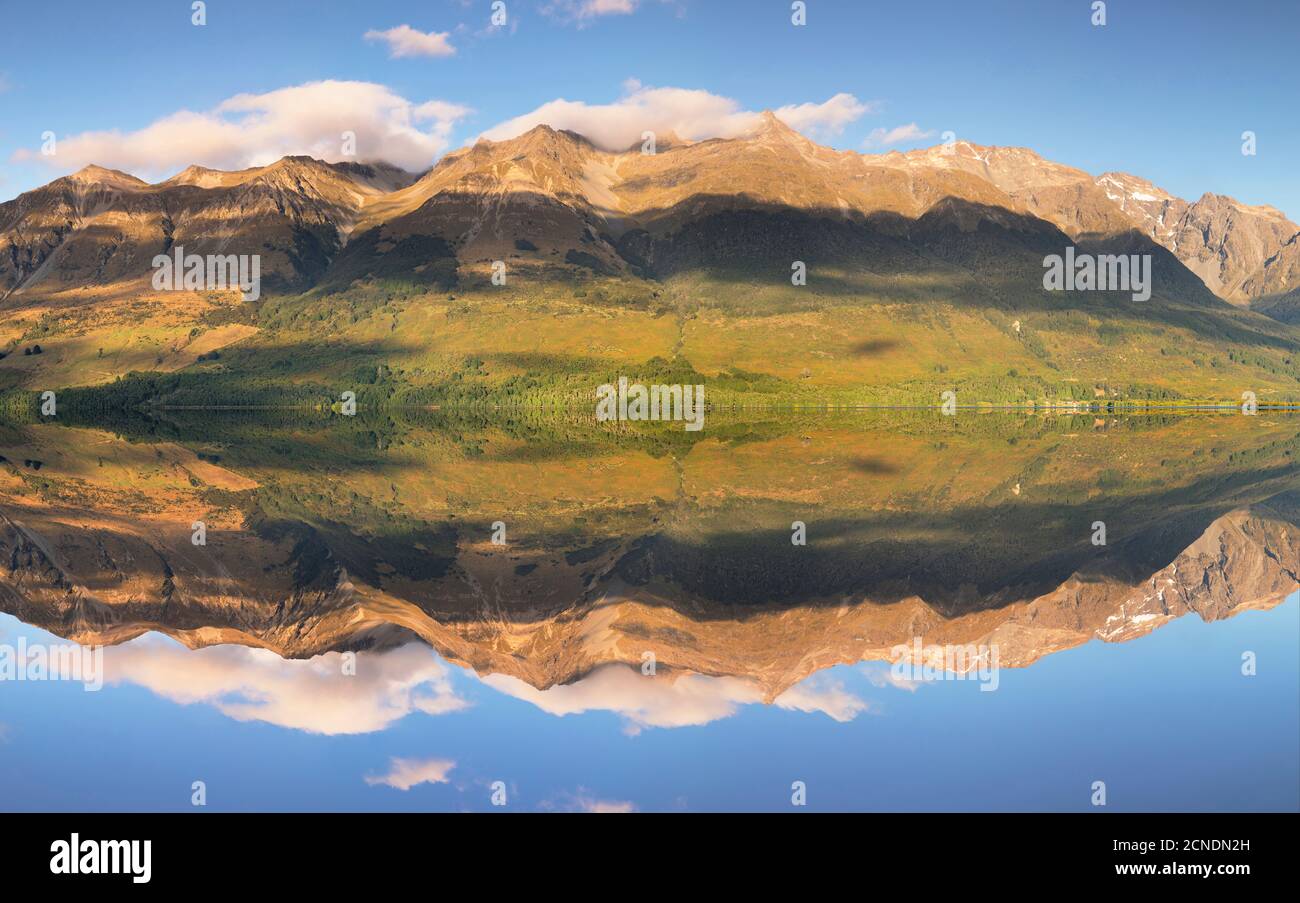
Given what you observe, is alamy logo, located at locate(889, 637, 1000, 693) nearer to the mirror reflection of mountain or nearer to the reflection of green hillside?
the mirror reflection of mountain

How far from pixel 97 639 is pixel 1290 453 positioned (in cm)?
9030

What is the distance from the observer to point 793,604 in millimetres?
30844

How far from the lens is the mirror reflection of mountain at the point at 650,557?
89.7 feet

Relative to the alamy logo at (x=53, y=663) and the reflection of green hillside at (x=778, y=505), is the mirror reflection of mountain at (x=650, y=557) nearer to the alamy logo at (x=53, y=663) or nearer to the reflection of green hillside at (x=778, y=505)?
the reflection of green hillside at (x=778, y=505)

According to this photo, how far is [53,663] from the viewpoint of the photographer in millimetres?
25047
